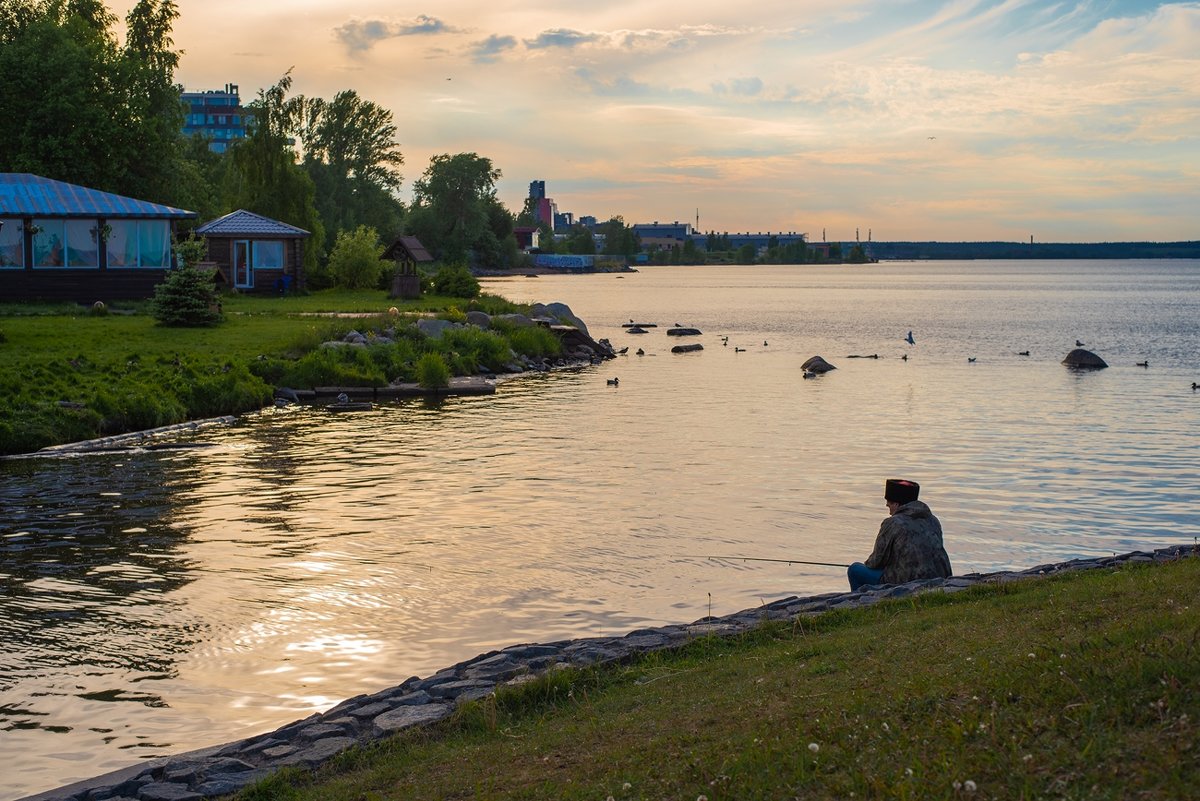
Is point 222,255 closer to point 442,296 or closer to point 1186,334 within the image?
point 442,296

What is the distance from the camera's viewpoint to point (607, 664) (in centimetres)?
970

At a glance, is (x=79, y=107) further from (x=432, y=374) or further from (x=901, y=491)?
(x=901, y=491)

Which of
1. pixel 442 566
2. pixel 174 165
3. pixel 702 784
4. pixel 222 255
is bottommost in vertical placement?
pixel 442 566

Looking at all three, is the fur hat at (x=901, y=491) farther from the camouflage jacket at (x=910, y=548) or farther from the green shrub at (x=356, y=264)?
the green shrub at (x=356, y=264)

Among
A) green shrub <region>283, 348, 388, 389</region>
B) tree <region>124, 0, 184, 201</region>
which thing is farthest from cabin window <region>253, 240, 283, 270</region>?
green shrub <region>283, 348, 388, 389</region>

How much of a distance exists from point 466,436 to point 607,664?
60.4ft

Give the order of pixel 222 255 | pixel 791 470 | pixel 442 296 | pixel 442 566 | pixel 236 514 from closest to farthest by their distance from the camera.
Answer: pixel 442 566
pixel 236 514
pixel 791 470
pixel 222 255
pixel 442 296

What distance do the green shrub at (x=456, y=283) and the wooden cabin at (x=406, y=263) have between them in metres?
1.47

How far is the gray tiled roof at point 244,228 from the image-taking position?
57594 millimetres

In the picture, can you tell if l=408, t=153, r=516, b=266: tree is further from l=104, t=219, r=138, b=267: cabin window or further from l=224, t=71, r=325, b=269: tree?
l=104, t=219, r=138, b=267: cabin window

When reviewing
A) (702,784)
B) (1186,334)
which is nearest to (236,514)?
(702,784)

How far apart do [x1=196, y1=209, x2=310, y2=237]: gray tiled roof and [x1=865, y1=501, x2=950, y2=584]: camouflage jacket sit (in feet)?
166

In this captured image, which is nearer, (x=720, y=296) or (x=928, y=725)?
(x=928, y=725)

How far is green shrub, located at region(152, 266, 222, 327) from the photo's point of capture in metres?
38.6
